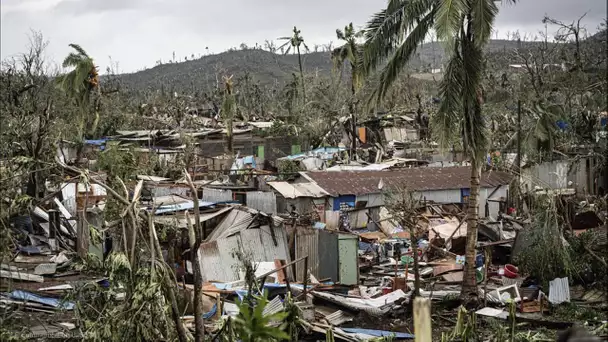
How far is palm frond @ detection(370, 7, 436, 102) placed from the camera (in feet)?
45.7

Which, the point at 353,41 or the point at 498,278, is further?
the point at 353,41

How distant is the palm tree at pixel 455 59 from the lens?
42.5 feet

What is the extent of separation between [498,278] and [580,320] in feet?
10.5

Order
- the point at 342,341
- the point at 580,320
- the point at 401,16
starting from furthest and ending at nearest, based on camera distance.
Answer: the point at 401,16, the point at 580,320, the point at 342,341

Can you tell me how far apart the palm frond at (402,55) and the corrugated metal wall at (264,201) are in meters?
6.59

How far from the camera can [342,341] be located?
11844mm

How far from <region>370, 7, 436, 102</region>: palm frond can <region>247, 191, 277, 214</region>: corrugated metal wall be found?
6585 mm

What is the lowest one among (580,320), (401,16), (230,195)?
(580,320)

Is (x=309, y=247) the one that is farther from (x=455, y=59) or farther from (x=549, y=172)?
(x=549, y=172)

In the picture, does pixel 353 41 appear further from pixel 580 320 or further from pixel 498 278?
pixel 580 320

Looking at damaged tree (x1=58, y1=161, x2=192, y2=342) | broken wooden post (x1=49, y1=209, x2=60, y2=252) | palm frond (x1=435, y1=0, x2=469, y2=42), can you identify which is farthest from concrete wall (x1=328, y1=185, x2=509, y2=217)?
damaged tree (x1=58, y1=161, x2=192, y2=342)

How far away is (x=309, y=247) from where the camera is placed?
1641cm

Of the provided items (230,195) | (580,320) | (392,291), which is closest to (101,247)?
(230,195)

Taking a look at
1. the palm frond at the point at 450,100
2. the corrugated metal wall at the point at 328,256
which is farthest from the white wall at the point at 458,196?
the palm frond at the point at 450,100
